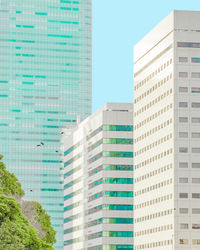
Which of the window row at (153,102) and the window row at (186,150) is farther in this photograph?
the window row at (153,102)

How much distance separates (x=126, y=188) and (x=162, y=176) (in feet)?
111

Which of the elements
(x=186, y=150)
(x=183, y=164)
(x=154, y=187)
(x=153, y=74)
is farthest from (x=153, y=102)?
(x=183, y=164)

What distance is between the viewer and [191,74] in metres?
161

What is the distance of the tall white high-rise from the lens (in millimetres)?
157375

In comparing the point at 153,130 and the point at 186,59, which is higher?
the point at 186,59

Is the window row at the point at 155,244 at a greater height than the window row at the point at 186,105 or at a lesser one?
lesser

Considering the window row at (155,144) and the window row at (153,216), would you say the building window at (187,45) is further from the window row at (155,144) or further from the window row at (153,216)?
the window row at (153,216)

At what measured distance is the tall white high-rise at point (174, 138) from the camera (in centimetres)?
15738

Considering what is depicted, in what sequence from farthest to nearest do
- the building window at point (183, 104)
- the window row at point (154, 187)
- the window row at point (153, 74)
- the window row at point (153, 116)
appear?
the window row at point (153, 74) < the window row at point (153, 116) < the window row at point (154, 187) < the building window at point (183, 104)

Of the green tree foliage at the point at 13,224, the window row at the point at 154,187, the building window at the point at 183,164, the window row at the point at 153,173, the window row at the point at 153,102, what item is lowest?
the green tree foliage at the point at 13,224

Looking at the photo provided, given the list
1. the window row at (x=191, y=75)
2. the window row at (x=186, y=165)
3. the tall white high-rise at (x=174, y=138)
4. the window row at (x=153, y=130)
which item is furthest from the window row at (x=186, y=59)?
the window row at (x=186, y=165)

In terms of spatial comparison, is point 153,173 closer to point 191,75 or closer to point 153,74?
point 153,74

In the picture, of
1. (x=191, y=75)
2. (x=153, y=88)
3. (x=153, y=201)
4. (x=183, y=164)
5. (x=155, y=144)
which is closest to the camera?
(x=183, y=164)

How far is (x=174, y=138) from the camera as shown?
523ft
